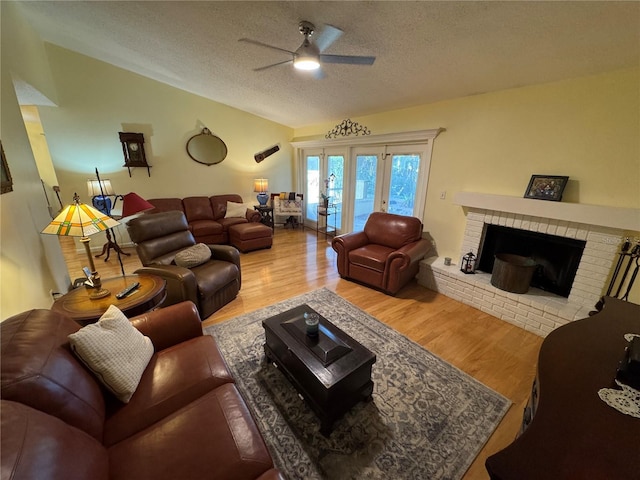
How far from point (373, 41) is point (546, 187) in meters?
2.21

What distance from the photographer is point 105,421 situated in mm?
1144

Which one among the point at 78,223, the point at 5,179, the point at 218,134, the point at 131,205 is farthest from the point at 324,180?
the point at 5,179

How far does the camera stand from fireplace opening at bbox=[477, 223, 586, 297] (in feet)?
8.55

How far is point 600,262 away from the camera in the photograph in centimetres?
231

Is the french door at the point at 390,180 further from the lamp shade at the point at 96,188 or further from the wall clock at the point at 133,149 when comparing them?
the lamp shade at the point at 96,188

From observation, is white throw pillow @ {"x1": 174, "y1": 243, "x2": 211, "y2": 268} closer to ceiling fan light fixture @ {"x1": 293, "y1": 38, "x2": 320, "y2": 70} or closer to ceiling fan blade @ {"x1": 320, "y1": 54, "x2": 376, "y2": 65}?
ceiling fan light fixture @ {"x1": 293, "y1": 38, "x2": 320, "y2": 70}

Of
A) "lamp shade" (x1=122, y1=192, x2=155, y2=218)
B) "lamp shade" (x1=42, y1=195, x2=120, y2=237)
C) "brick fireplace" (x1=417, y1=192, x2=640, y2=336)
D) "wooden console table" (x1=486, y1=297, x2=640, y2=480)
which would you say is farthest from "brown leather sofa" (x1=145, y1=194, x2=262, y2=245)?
"wooden console table" (x1=486, y1=297, x2=640, y2=480)

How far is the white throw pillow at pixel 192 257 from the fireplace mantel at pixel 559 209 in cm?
312

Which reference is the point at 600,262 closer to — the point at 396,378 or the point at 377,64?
the point at 396,378

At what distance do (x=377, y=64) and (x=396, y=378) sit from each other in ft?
9.81

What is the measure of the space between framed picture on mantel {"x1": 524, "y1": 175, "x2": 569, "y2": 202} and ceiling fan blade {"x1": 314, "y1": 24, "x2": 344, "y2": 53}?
2391 mm

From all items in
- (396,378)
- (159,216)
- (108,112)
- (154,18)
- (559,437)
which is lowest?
(396,378)

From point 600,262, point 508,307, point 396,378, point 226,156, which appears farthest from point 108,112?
point 600,262

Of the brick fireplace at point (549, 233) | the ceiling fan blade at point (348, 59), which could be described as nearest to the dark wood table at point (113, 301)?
the ceiling fan blade at point (348, 59)
